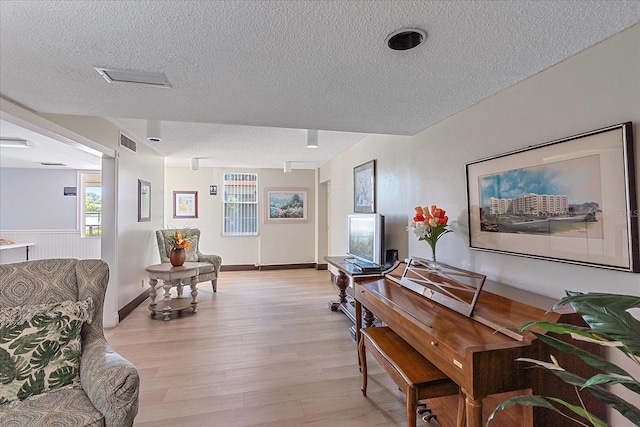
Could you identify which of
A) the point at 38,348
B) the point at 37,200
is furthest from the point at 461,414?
the point at 37,200

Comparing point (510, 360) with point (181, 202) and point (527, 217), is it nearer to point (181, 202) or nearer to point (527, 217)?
point (527, 217)

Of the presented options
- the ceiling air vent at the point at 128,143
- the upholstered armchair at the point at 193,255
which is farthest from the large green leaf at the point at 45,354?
the upholstered armchair at the point at 193,255

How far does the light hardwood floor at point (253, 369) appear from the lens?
1.99 m

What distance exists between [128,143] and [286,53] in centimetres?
335

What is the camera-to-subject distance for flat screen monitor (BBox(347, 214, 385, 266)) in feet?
10.2

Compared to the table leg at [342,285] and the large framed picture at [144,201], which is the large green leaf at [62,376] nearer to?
the table leg at [342,285]

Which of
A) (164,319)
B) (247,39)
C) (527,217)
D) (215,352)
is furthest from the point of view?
(164,319)

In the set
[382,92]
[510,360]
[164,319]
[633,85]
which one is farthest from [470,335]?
[164,319]

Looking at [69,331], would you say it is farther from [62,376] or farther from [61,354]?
[62,376]

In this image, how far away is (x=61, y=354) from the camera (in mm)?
1504

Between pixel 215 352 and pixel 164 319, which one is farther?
pixel 164 319

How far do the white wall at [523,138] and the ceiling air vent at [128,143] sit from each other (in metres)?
3.35

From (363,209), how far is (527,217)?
2.51m

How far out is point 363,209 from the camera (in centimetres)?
418
